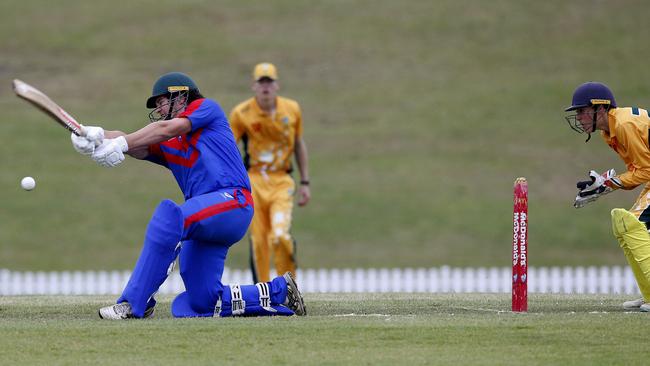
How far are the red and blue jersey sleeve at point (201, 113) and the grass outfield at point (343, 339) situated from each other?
161cm

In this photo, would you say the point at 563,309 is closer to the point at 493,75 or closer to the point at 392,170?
the point at 392,170

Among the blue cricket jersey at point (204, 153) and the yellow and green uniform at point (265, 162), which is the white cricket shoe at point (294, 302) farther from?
the yellow and green uniform at point (265, 162)

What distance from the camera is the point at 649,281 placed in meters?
10.6

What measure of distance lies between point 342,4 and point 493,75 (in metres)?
8.03

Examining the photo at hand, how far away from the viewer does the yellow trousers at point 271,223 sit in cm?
1515

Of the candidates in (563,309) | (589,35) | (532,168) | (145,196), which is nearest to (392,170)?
(532,168)

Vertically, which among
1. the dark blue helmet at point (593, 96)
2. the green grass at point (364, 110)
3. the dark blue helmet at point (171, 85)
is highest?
the green grass at point (364, 110)

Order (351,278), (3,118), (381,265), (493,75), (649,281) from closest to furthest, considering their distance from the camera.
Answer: (649,281) < (351,278) < (381,265) < (3,118) < (493,75)

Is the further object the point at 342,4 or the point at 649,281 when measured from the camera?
the point at 342,4

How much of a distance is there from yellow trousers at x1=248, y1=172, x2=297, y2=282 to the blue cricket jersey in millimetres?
4783

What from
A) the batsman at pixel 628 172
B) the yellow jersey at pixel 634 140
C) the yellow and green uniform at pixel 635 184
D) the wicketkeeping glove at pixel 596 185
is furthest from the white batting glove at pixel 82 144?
the yellow jersey at pixel 634 140

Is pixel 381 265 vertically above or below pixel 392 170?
below

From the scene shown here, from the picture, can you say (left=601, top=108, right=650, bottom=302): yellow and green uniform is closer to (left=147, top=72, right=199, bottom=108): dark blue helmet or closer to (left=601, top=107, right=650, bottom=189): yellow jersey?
(left=601, top=107, right=650, bottom=189): yellow jersey

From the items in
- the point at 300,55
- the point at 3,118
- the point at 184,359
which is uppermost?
the point at 300,55
